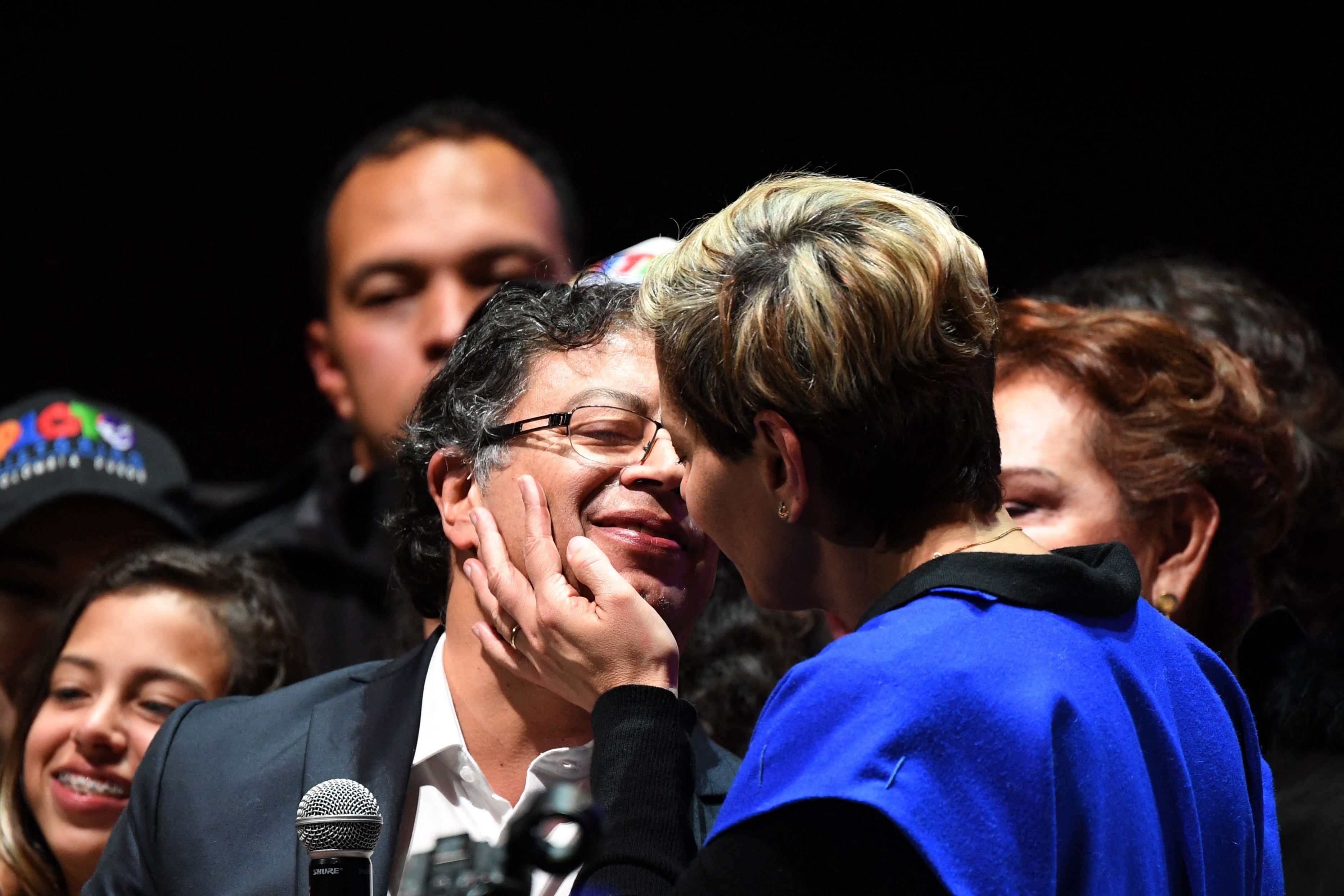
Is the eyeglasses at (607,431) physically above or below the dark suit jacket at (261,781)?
above

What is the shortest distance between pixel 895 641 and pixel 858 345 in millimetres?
337

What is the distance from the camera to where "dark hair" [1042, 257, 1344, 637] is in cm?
304

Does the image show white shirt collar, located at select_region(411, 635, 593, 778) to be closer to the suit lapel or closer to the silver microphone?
the suit lapel

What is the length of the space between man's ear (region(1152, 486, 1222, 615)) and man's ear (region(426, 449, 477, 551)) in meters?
1.26

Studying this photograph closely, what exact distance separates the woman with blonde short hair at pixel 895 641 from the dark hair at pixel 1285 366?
107 centimetres

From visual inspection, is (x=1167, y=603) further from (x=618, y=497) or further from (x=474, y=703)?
(x=474, y=703)

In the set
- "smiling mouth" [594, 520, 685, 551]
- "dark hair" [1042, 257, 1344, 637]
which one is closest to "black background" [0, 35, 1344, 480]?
"dark hair" [1042, 257, 1344, 637]

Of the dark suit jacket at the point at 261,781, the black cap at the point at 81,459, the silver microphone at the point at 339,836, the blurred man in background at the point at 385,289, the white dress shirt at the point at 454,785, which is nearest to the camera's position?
the silver microphone at the point at 339,836

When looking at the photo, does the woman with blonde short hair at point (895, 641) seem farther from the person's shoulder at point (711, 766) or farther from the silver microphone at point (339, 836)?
the person's shoulder at point (711, 766)

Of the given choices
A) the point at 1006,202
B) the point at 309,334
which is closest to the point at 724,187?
the point at 1006,202

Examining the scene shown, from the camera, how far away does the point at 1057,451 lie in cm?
276

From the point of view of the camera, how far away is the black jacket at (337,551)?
4172 mm

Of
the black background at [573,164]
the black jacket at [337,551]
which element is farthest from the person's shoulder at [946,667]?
the black jacket at [337,551]

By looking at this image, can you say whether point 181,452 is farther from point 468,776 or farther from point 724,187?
point 468,776
